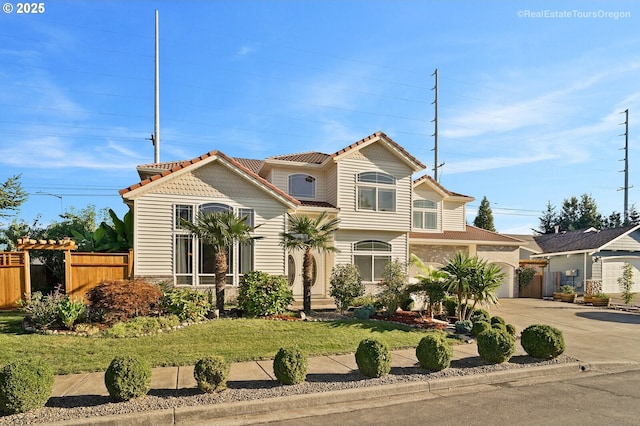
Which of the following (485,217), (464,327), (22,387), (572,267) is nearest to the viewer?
(22,387)

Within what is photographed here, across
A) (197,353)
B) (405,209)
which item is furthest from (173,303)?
(405,209)

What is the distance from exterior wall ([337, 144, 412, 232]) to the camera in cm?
1838

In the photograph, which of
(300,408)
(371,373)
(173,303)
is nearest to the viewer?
(300,408)

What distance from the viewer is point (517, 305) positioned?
2025 centimetres

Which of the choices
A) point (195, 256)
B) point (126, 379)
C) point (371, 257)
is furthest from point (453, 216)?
point (126, 379)

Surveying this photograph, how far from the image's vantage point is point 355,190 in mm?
18609

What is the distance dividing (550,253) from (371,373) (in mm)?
26689

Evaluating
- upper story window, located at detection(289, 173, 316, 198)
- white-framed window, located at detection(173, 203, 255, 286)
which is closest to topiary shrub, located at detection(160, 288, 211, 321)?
white-framed window, located at detection(173, 203, 255, 286)

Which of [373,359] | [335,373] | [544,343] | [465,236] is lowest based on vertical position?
[335,373]

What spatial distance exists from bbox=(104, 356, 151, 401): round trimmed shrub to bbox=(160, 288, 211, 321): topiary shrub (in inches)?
206

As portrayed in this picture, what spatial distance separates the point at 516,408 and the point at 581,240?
26.7m

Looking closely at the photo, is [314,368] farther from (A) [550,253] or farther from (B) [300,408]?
(A) [550,253]

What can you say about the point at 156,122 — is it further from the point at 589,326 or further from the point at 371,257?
the point at 589,326

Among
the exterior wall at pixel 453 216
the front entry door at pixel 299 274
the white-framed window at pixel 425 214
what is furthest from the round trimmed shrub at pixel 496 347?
the exterior wall at pixel 453 216
